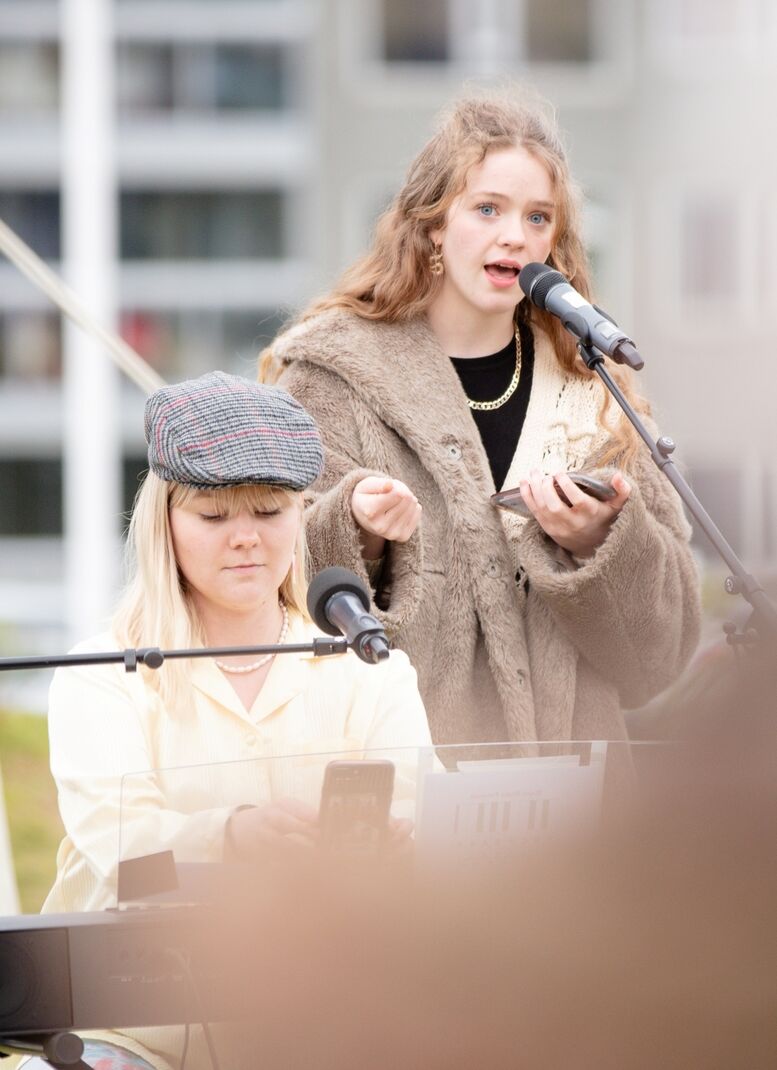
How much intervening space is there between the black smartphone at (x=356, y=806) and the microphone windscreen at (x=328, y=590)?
0.21 meters

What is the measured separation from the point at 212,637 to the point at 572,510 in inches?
13.8

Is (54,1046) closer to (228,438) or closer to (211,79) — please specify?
(228,438)

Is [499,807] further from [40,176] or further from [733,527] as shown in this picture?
[40,176]

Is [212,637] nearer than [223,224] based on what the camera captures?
Yes

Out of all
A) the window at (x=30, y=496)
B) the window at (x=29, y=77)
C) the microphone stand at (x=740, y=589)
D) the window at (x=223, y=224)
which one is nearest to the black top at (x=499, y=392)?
the microphone stand at (x=740, y=589)

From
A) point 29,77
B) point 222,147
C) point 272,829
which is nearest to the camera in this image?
point 272,829

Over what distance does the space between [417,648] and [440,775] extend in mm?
793

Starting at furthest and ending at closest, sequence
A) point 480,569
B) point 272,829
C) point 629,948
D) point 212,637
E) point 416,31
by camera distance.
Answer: point 416,31 → point 480,569 → point 212,637 → point 272,829 → point 629,948

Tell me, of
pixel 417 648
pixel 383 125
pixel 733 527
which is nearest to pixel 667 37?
pixel 417 648

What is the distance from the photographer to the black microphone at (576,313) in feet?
4.30

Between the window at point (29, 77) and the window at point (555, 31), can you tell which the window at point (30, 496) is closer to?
the window at point (29, 77)

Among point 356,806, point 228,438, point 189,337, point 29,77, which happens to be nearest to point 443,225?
point 228,438

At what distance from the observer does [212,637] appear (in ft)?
4.84

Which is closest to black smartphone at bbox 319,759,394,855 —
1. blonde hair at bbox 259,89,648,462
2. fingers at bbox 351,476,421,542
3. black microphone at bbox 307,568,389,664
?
black microphone at bbox 307,568,389,664
